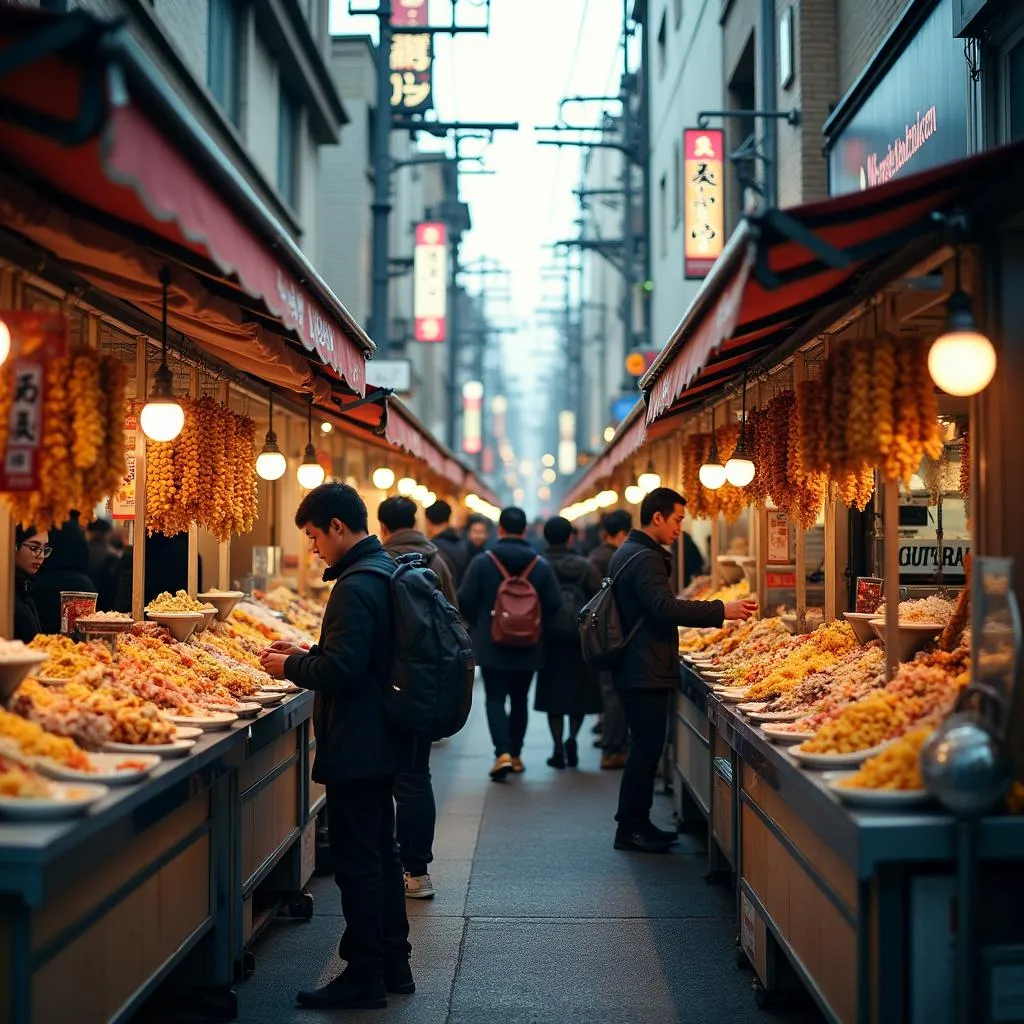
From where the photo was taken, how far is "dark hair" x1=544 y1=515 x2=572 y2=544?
12719mm

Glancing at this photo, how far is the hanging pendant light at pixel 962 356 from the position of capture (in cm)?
427

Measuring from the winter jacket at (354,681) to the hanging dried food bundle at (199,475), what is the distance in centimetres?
179

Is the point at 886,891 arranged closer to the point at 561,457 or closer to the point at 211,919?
the point at 211,919

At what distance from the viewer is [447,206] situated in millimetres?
40250

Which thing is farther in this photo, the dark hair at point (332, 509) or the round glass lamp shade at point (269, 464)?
the round glass lamp shade at point (269, 464)

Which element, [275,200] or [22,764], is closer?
[22,764]

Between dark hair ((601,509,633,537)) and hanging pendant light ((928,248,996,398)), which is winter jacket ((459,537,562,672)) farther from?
hanging pendant light ((928,248,996,398))

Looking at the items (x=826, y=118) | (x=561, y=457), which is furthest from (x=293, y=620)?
(x=561, y=457)

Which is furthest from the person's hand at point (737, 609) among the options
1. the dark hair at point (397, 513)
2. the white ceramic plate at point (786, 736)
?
the white ceramic plate at point (786, 736)

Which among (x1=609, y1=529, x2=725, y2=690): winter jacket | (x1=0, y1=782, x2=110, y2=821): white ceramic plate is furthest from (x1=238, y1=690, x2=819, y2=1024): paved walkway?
(x1=0, y1=782, x2=110, y2=821): white ceramic plate

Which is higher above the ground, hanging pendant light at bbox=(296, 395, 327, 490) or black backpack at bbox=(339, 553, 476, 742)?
hanging pendant light at bbox=(296, 395, 327, 490)

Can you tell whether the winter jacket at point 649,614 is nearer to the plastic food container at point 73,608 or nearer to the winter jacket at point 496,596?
the winter jacket at point 496,596

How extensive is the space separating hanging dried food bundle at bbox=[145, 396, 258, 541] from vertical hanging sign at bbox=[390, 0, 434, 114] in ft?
51.7

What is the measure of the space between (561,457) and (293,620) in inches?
2377
